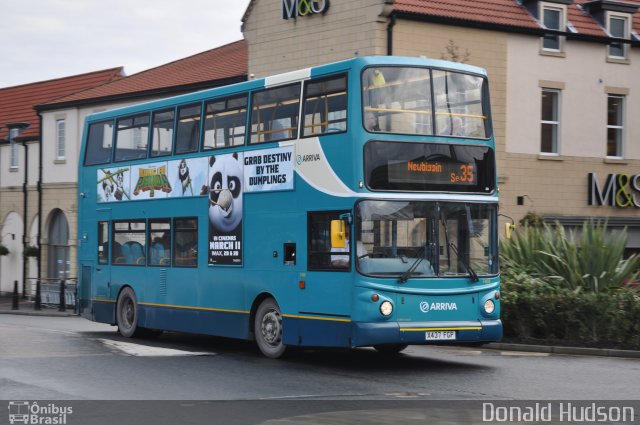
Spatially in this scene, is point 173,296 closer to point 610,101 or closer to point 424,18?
point 424,18

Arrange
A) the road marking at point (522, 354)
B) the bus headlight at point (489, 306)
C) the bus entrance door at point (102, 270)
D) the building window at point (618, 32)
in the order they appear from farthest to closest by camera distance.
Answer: the building window at point (618, 32) < the bus entrance door at point (102, 270) < the road marking at point (522, 354) < the bus headlight at point (489, 306)

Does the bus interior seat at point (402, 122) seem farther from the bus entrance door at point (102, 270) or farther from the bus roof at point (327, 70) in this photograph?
the bus entrance door at point (102, 270)

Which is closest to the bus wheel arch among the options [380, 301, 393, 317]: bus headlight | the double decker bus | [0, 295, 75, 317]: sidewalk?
the double decker bus

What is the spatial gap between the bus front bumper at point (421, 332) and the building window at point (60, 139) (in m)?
33.5

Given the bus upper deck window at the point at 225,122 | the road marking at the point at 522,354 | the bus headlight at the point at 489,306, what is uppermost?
the bus upper deck window at the point at 225,122

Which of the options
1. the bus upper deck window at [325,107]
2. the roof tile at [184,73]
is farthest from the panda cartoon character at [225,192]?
the roof tile at [184,73]

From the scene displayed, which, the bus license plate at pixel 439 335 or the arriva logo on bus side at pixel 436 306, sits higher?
the arriva logo on bus side at pixel 436 306

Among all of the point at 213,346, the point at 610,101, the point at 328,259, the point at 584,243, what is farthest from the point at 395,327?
the point at 610,101

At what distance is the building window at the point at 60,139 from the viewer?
45.9 meters

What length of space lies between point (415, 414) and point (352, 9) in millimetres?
21390

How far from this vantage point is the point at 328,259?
15078mm

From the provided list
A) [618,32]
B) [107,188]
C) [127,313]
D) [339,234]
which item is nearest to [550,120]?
[618,32]

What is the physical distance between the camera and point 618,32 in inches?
1358

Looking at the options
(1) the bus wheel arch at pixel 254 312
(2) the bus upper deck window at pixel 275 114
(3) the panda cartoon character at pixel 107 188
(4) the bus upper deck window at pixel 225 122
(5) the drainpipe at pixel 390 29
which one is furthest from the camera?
(5) the drainpipe at pixel 390 29
